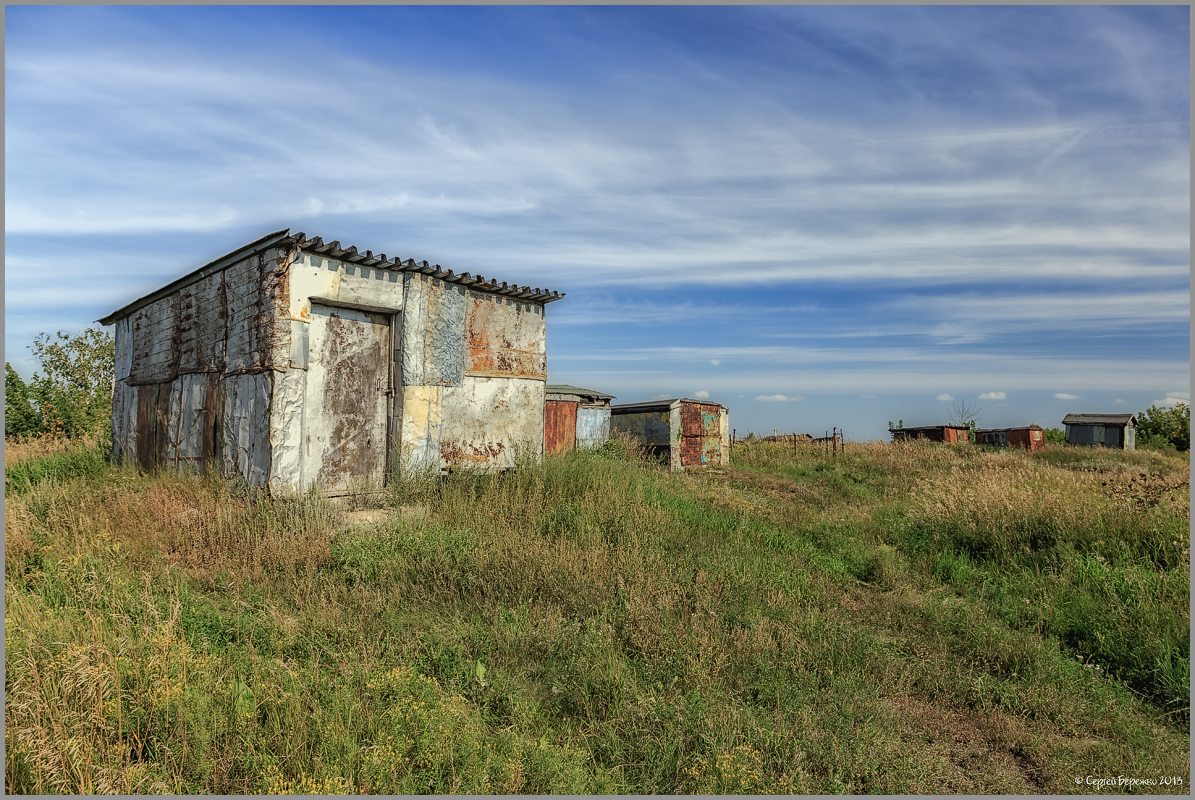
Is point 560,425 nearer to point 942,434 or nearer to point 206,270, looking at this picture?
point 206,270

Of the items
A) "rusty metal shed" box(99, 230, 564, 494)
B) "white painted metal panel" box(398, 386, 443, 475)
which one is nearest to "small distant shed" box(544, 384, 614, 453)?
"rusty metal shed" box(99, 230, 564, 494)

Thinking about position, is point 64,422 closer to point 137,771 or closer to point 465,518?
point 465,518

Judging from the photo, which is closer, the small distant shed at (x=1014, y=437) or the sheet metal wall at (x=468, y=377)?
the sheet metal wall at (x=468, y=377)

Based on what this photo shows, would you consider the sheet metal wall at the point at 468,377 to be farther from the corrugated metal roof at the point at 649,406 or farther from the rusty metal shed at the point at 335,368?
the corrugated metal roof at the point at 649,406

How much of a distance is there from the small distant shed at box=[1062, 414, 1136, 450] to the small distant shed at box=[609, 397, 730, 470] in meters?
20.9

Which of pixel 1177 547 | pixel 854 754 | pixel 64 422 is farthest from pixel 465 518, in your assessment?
pixel 64 422

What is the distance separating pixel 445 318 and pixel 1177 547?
29.2ft

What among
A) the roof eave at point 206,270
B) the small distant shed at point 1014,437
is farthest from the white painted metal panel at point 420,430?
the small distant shed at point 1014,437

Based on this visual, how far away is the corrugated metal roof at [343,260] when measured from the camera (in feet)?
23.8

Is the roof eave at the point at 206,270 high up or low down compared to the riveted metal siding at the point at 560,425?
up

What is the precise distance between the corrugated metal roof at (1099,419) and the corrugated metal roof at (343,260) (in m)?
28.8

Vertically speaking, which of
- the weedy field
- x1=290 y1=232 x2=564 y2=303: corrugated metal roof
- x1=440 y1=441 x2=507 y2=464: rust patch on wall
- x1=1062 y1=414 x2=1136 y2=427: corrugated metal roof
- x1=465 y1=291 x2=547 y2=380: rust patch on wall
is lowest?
the weedy field

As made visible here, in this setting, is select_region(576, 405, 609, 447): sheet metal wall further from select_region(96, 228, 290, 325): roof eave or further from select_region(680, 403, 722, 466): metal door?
select_region(96, 228, 290, 325): roof eave

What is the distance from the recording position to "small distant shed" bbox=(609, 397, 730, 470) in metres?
14.9
